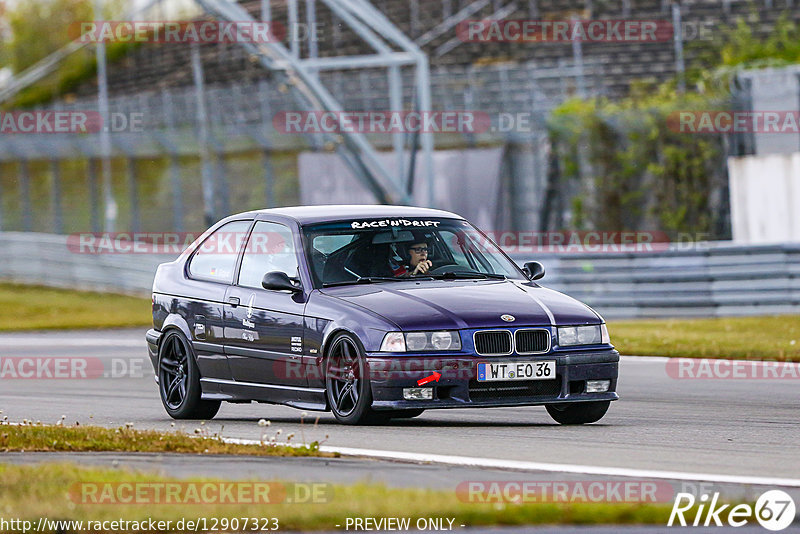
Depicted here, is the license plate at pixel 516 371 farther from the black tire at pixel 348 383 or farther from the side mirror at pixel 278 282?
the side mirror at pixel 278 282

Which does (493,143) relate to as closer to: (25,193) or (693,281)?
(693,281)

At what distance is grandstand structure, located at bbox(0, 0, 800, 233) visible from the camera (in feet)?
108

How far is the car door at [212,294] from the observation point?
1136 centimetres

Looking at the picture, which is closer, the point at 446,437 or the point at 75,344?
the point at 446,437

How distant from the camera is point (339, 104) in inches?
1382

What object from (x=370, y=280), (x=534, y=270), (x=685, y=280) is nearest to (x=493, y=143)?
(x=685, y=280)

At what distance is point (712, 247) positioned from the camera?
21.8 metres

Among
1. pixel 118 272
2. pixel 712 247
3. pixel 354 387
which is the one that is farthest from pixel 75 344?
pixel 354 387

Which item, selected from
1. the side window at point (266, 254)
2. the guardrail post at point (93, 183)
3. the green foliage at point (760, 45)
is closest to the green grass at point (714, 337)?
the side window at point (266, 254)

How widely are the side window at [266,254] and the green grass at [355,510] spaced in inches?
161

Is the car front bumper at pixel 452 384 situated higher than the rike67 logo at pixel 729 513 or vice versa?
the car front bumper at pixel 452 384

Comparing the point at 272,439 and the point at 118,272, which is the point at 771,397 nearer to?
the point at 272,439

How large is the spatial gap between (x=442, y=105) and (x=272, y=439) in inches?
977

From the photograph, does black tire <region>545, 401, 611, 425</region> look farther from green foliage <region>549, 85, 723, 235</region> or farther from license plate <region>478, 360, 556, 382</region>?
green foliage <region>549, 85, 723, 235</region>
